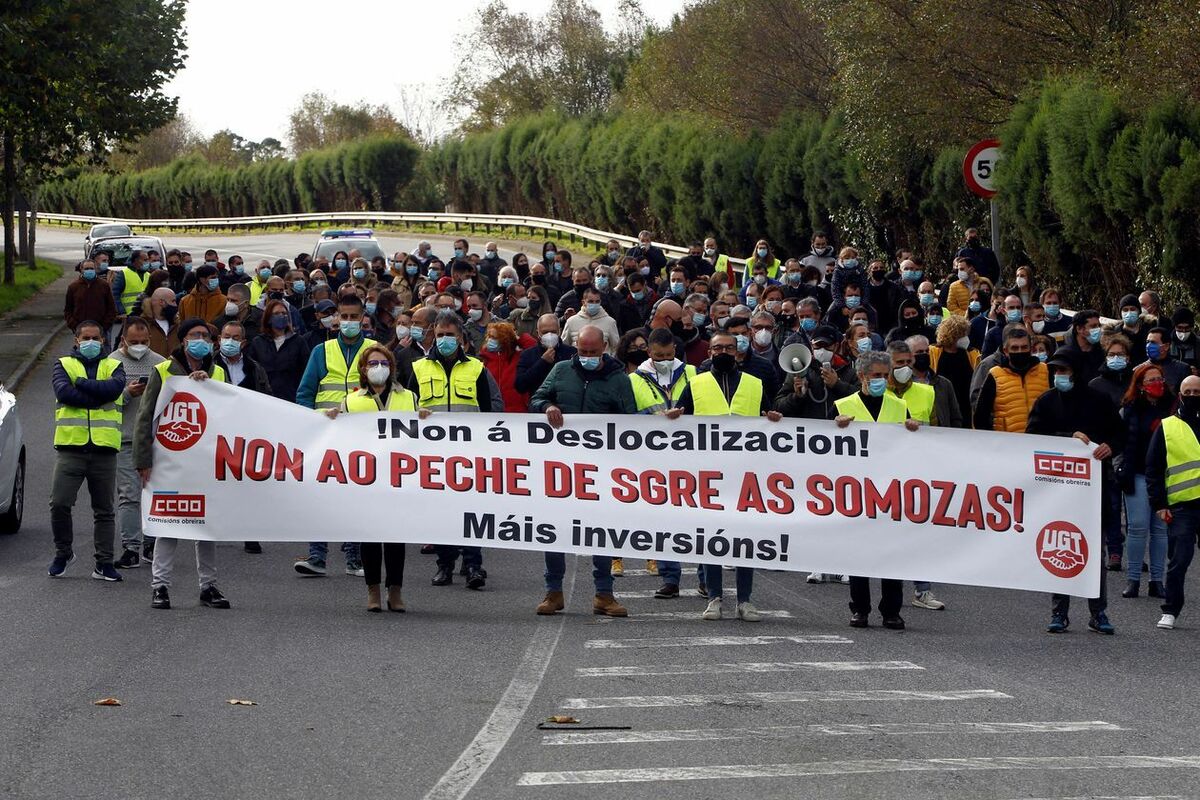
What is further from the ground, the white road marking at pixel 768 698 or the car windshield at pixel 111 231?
the car windshield at pixel 111 231

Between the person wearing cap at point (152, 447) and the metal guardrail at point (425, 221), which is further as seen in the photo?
the metal guardrail at point (425, 221)

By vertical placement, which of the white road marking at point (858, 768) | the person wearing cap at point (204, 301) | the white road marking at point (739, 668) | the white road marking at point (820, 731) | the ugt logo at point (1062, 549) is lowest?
the white road marking at point (739, 668)

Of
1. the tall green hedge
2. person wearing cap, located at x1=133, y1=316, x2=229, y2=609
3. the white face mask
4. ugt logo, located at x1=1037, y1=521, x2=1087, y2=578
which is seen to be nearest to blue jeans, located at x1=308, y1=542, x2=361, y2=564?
person wearing cap, located at x1=133, y1=316, x2=229, y2=609

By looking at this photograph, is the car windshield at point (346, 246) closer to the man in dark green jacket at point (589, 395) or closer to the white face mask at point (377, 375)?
the white face mask at point (377, 375)

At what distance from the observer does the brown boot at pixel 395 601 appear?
12.5m

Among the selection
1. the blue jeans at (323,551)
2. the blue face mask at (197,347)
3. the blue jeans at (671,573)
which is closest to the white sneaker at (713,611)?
the blue jeans at (671,573)

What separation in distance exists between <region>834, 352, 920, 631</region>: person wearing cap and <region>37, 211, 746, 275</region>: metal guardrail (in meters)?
26.5

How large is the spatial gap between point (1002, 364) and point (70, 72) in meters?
23.2

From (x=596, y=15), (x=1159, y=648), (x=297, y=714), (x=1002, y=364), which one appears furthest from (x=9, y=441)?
(x=596, y=15)

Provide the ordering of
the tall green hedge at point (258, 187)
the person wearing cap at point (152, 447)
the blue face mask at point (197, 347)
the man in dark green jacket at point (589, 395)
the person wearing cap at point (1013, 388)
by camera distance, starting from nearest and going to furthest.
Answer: the man in dark green jacket at point (589, 395) → the person wearing cap at point (152, 447) → the blue face mask at point (197, 347) → the person wearing cap at point (1013, 388) → the tall green hedge at point (258, 187)

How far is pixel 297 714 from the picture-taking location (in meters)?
9.23

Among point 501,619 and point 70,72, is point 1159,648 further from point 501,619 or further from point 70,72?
point 70,72

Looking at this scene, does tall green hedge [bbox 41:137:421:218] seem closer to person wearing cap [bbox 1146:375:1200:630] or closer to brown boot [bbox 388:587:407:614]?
brown boot [bbox 388:587:407:614]

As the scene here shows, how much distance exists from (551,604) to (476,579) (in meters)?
1.36
